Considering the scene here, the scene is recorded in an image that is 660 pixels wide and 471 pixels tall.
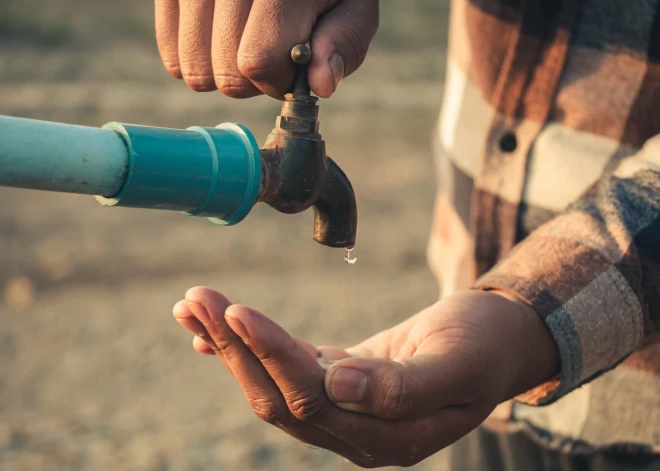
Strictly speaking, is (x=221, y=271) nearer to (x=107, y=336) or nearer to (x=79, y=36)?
(x=107, y=336)

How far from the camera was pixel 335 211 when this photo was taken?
1.23 m

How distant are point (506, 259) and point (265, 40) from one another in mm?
508

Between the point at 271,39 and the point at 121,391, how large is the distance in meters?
2.60

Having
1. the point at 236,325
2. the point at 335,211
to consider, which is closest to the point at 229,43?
the point at 335,211

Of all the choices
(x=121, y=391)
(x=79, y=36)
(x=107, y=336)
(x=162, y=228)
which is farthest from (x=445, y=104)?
(x=79, y=36)

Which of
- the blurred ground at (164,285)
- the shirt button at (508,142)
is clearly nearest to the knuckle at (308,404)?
the shirt button at (508,142)

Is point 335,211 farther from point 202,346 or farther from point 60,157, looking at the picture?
point 60,157

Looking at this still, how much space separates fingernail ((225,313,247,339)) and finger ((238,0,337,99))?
1.05 feet

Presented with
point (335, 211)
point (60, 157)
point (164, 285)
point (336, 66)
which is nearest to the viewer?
point (60, 157)

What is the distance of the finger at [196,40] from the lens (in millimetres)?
1181

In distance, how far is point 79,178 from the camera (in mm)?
939

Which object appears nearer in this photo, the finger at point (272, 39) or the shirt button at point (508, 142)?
the finger at point (272, 39)

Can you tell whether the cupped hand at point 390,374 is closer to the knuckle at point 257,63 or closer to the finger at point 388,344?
the finger at point 388,344

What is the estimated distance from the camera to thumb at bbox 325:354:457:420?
3.43 feet
